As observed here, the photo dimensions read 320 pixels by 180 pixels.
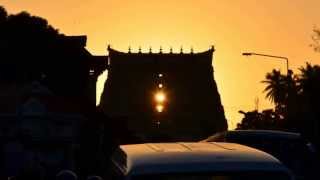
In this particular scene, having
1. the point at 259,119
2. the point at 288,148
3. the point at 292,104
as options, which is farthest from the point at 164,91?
the point at 288,148

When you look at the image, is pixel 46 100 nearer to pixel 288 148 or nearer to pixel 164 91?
pixel 288 148

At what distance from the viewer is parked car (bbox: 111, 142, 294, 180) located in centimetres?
842

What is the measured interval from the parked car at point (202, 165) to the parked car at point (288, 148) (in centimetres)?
673

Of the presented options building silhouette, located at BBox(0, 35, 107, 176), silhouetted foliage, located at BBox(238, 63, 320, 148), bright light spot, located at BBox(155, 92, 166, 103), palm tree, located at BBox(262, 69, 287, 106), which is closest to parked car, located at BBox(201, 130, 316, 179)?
building silhouette, located at BBox(0, 35, 107, 176)

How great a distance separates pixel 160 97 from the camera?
563 feet

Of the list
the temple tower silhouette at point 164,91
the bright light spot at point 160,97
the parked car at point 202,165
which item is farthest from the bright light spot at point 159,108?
the parked car at point 202,165

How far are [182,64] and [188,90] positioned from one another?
597 centimetres

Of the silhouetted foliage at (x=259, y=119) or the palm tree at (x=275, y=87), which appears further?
the palm tree at (x=275, y=87)

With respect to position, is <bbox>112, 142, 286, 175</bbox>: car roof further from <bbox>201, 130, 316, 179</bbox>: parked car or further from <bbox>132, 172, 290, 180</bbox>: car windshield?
<bbox>201, 130, 316, 179</bbox>: parked car

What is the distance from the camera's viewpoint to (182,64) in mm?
167625

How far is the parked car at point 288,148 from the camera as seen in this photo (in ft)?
52.8

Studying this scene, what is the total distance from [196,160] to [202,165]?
0.17 metres

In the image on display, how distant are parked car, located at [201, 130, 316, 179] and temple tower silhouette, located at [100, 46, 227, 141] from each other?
136m

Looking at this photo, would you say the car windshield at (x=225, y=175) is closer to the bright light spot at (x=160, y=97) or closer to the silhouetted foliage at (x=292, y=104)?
the silhouetted foliage at (x=292, y=104)
